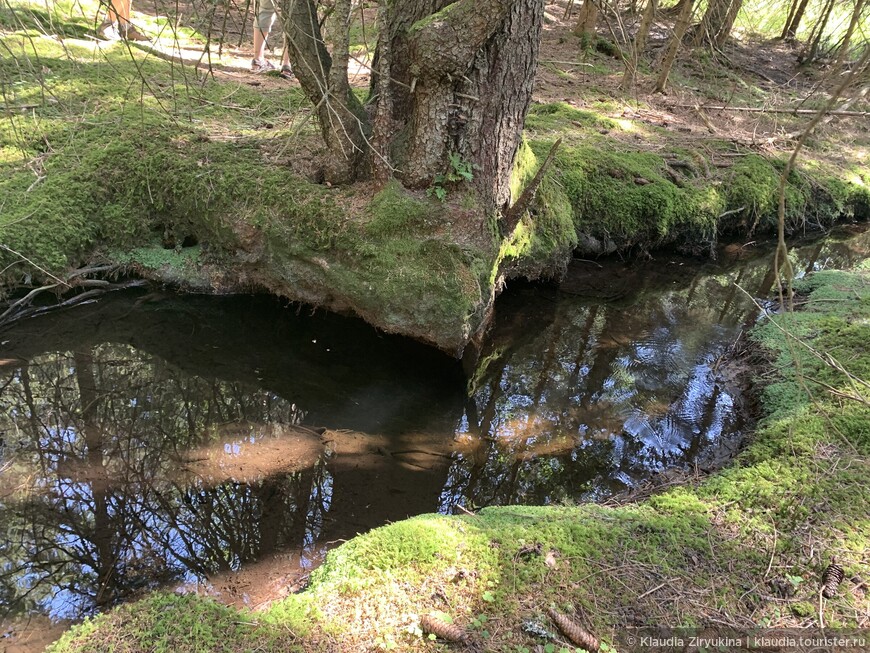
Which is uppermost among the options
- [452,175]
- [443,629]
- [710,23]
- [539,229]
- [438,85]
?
[710,23]

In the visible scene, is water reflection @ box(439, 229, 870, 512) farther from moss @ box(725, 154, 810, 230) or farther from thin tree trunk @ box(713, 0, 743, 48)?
thin tree trunk @ box(713, 0, 743, 48)

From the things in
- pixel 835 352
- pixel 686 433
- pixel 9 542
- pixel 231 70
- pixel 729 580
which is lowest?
pixel 9 542

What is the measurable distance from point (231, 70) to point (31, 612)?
741 cm

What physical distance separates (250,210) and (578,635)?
4306 mm

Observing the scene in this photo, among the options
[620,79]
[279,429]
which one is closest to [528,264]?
[279,429]

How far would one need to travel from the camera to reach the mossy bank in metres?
4.56

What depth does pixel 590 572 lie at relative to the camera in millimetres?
2439

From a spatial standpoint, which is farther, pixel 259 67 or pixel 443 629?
pixel 259 67

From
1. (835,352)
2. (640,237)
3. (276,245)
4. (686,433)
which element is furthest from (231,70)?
(835,352)

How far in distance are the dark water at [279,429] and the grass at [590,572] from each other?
0.82 m

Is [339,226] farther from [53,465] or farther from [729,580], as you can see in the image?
[729,580]

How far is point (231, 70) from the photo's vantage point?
26.0ft

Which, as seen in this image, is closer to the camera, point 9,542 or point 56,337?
point 9,542

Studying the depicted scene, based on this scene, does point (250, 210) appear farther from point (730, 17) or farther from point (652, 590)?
point (730, 17)
